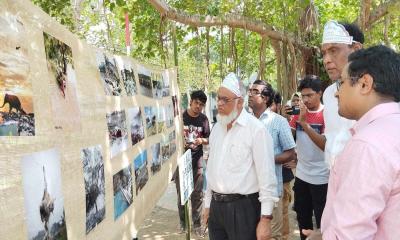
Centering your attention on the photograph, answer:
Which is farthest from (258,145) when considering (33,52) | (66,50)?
(33,52)

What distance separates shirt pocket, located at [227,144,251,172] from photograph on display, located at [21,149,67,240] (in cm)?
134

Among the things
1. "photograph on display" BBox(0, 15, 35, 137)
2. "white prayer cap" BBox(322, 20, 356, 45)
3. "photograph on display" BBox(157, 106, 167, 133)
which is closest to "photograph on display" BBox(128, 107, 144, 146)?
"photograph on display" BBox(157, 106, 167, 133)

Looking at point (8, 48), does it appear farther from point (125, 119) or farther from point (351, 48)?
point (351, 48)

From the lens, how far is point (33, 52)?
1.25m

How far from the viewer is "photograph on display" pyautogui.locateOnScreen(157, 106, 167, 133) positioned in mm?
2963

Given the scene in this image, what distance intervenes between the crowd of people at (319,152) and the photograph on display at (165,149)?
0.39 metres

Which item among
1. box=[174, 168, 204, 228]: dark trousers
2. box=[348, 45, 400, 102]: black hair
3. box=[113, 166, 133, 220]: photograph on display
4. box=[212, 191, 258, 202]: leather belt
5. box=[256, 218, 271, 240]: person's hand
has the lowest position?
box=[174, 168, 204, 228]: dark trousers

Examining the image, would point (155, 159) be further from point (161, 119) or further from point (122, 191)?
point (122, 191)

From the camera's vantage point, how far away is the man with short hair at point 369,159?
1.17 meters

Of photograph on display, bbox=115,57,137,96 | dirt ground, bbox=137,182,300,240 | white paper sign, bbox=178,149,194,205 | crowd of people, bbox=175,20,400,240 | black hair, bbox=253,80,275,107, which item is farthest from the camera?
dirt ground, bbox=137,182,300,240

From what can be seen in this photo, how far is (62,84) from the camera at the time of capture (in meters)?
1.44

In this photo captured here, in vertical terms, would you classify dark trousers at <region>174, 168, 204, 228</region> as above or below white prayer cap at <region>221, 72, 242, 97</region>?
below

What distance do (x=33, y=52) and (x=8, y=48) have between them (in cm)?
13

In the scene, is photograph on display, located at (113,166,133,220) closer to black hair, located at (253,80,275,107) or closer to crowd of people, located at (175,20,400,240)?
crowd of people, located at (175,20,400,240)
